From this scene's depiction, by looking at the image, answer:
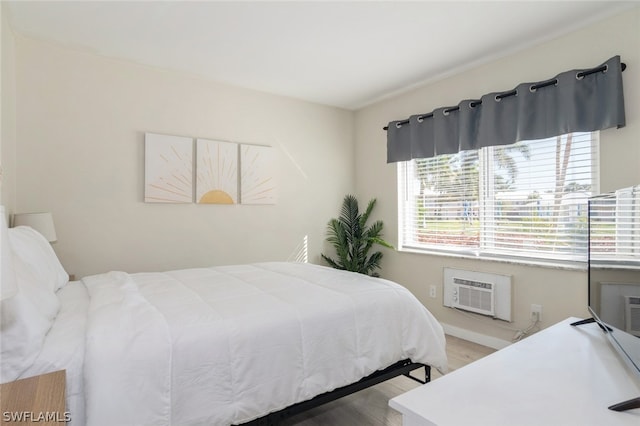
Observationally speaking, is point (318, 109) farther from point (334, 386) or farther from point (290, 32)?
point (334, 386)

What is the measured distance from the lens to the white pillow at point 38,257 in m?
1.61

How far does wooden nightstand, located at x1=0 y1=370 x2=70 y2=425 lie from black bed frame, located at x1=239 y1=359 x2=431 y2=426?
811mm

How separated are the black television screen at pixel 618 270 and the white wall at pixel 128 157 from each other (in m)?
2.98

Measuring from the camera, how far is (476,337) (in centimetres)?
321

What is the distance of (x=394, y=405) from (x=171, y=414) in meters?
0.92

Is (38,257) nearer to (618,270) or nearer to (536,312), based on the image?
(618,270)

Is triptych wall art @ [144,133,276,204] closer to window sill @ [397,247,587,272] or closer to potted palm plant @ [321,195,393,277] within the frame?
potted palm plant @ [321,195,393,277]

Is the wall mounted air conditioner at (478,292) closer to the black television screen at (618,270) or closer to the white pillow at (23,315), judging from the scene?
the black television screen at (618,270)

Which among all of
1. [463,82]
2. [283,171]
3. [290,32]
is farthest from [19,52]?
[463,82]

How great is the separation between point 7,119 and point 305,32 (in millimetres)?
2205

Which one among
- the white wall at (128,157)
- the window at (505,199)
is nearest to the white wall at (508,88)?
the window at (505,199)

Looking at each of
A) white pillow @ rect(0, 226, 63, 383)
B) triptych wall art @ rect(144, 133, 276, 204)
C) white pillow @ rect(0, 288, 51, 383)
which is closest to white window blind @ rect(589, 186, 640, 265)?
white pillow @ rect(0, 226, 63, 383)

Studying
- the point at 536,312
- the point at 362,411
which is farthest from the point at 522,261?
the point at 362,411

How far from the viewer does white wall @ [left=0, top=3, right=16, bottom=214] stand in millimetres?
2260
